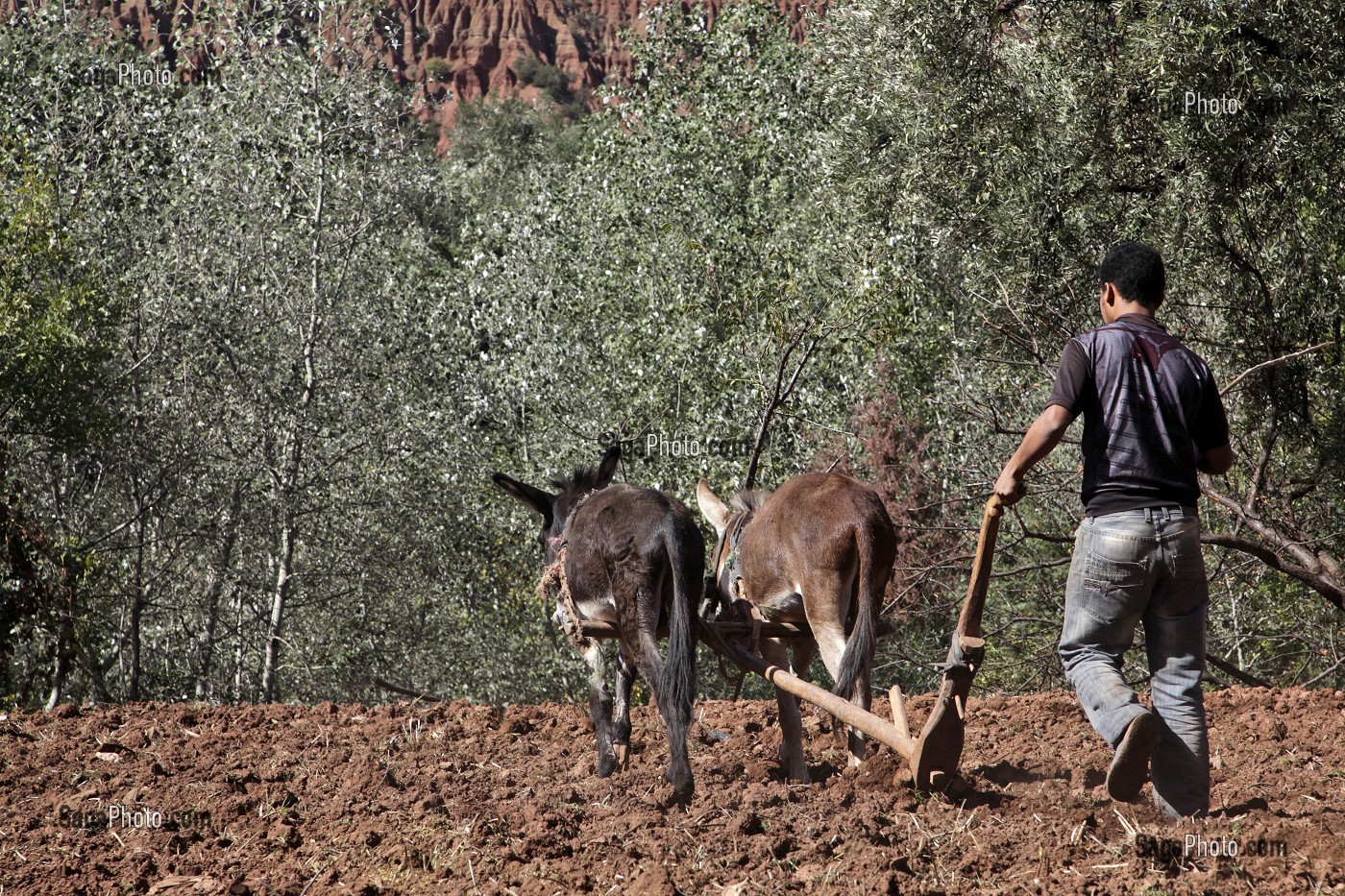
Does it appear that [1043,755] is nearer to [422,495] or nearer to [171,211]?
[422,495]

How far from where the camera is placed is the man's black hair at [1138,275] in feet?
16.0

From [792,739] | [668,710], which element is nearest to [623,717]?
[668,710]

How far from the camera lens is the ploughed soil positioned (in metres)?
4.27

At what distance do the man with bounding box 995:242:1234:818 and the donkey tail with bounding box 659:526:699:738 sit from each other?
7.73 ft

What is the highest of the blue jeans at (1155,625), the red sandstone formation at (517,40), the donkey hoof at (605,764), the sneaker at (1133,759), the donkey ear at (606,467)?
the red sandstone formation at (517,40)

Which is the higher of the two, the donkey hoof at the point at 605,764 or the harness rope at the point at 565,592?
the harness rope at the point at 565,592

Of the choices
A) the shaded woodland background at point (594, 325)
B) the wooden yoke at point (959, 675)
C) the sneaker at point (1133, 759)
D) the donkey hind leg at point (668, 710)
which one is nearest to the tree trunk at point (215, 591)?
the shaded woodland background at point (594, 325)

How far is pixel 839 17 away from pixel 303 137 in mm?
7810

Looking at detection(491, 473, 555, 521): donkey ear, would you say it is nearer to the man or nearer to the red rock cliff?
the man

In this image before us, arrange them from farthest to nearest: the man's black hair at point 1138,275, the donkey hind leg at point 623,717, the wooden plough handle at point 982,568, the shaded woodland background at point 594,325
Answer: the shaded woodland background at point 594,325 → the donkey hind leg at point 623,717 → the man's black hair at point 1138,275 → the wooden plough handle at point 982,568

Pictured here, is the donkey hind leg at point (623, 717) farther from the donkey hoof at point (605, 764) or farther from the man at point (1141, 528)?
the man at point (1141, 528)

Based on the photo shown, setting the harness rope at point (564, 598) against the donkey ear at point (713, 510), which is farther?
the donkey ear at point (713, 510)

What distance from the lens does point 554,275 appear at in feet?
60.4

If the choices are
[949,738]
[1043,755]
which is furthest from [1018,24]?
[949,738]
